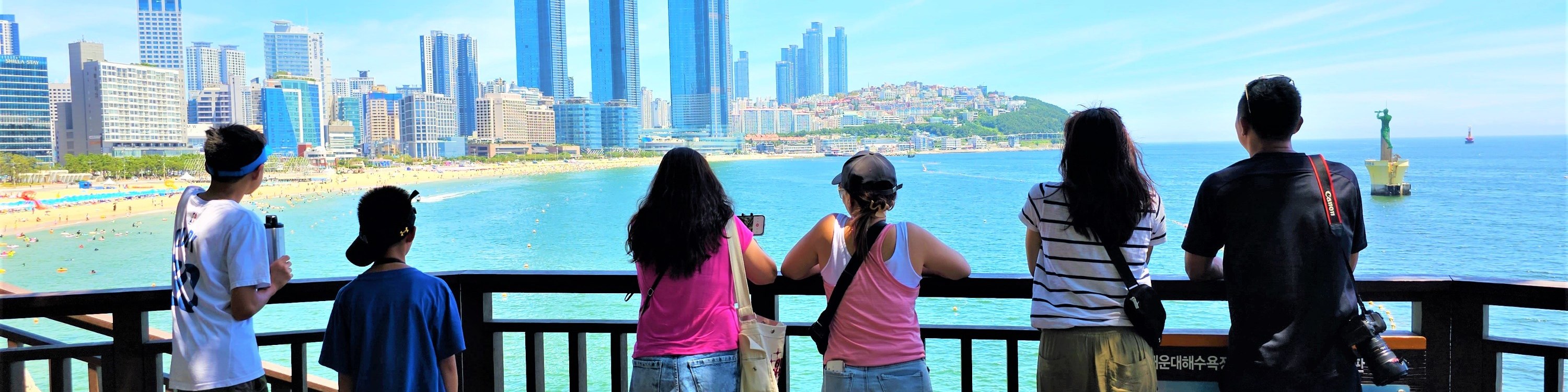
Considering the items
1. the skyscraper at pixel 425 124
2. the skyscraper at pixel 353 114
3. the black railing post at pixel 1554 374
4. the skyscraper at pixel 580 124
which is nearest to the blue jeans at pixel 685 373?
the black railing post at pixel 1554 374

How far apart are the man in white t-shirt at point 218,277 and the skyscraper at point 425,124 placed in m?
113

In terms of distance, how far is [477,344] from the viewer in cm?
218

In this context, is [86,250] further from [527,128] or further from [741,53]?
[741,53]

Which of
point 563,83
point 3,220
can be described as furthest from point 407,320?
point 563,83

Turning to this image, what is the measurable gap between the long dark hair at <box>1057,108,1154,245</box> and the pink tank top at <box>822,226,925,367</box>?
0.37 metres

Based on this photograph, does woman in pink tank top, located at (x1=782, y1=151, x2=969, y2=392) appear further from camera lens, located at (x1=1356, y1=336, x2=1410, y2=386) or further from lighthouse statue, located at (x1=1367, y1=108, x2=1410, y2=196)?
lighthouse statue, located at (x1=1367, y1=108, x2=1410, y2=196)

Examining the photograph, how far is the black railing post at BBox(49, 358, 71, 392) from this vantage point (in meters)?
2.18

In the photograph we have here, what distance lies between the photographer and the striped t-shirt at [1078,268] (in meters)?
1.69

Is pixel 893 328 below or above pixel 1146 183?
below

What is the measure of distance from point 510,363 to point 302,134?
89896mm

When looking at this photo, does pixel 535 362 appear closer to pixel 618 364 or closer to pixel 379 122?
pixel 618 364

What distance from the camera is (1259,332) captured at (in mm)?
1617

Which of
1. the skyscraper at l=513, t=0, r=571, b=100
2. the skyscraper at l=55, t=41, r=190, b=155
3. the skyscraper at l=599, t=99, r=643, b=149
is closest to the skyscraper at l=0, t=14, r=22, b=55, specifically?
the skyscraper at l=55, t=41, r=190, b=155

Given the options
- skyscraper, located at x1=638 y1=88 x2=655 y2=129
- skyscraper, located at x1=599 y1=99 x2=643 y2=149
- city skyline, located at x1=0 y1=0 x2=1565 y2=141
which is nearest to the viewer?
city skyline, located at x1=0 y1=0 x2=1565 y2=141
